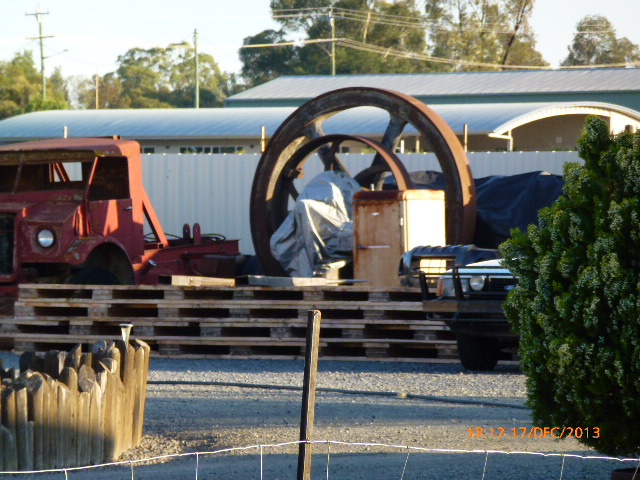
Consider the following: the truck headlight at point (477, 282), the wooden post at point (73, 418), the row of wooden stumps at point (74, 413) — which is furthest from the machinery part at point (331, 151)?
the wooden post at point (73, 418)

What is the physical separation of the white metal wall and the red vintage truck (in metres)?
5.50

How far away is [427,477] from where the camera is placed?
19.6ft

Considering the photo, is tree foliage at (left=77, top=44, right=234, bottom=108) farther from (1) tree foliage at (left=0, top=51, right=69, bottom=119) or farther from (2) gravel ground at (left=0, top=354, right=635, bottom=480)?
(2) gravel ground at (left=0, top=354, right=635, bottom=480)

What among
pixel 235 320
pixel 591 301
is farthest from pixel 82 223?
pixel 591 301

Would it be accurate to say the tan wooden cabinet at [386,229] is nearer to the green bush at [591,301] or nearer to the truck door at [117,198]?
the truck door at [117,198]

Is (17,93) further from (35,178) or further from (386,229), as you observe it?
(386,229)

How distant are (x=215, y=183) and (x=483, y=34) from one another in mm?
56601

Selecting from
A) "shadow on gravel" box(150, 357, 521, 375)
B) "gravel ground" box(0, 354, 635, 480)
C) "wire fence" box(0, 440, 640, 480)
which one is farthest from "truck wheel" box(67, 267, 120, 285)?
"wire fence" box(0, 440, 640, 480)

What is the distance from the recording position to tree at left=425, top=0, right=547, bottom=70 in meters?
73.6

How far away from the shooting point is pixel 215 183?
69.0 feet

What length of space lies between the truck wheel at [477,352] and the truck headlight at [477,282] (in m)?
0.55

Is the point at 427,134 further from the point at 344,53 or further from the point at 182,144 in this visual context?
the point at 344,53

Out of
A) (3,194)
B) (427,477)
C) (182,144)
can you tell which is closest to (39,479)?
(427,477)

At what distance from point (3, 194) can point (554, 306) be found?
10.5 metres
